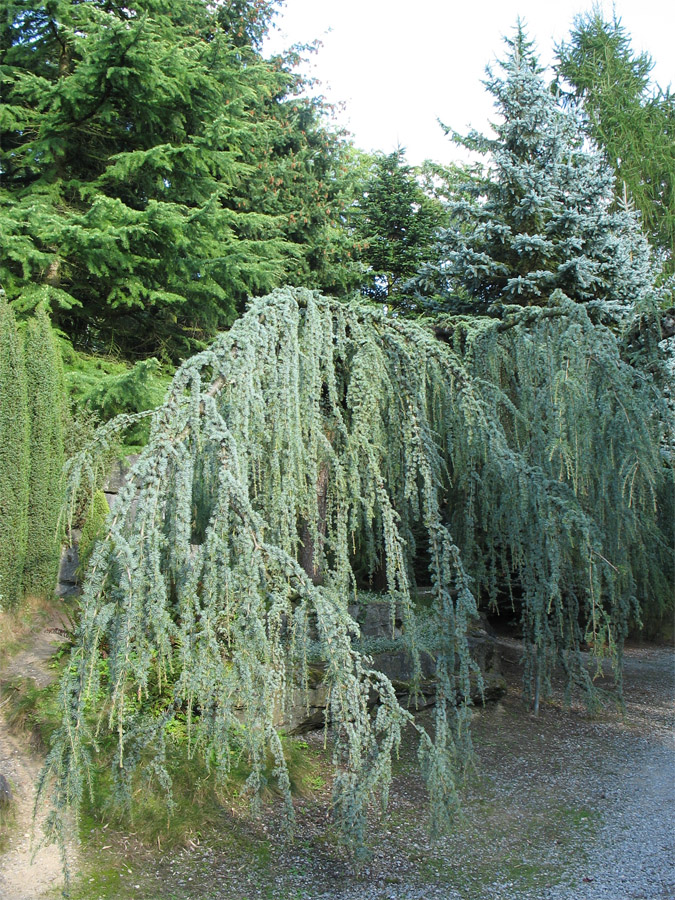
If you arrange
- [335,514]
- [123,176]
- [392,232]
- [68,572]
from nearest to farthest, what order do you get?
[335,514], [68,572], [123,176], [392,232]

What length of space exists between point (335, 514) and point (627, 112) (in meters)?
15.7

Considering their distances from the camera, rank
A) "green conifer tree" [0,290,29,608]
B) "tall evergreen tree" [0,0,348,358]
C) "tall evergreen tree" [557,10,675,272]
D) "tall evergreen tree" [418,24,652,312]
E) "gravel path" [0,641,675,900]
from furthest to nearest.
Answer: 1. "tall evergreen tree" [557,10,675,272]
2. "tall evergreen tree" [418,24,652,312]
3. "tall evergreen tree" [0,0,348,358]
4. "green conifer tree" [0,290,29,608]
5. "gravel path" [0,641,675,900]

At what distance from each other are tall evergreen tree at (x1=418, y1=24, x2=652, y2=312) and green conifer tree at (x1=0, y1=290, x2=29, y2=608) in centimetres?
525

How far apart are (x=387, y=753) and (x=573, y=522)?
50.0 inches

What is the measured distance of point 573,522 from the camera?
9.87 ft

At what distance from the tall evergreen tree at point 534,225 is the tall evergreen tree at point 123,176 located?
2645mm

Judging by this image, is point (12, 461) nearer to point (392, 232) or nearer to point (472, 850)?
point (472, 850)

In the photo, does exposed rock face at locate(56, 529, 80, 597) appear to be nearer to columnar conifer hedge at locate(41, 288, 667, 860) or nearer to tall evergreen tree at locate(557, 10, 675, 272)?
columnar conifer hedge at locate(41, 288, 667, 860)

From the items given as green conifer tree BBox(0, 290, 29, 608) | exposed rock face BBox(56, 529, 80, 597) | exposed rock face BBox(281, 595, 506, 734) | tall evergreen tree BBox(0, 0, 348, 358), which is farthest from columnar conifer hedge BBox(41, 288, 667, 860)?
tall evergreen tree BBox(0, 0, 348, 358)

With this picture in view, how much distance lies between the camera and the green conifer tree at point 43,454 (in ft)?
23.8

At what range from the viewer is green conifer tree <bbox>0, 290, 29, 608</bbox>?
22.4 feet

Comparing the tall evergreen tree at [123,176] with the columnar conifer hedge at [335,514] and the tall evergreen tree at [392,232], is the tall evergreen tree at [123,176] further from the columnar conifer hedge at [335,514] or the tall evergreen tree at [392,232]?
the columnar conifer hedge at [335,514]

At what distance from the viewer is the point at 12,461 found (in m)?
7.00

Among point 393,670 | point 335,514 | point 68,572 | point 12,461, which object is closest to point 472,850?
point 335,514
